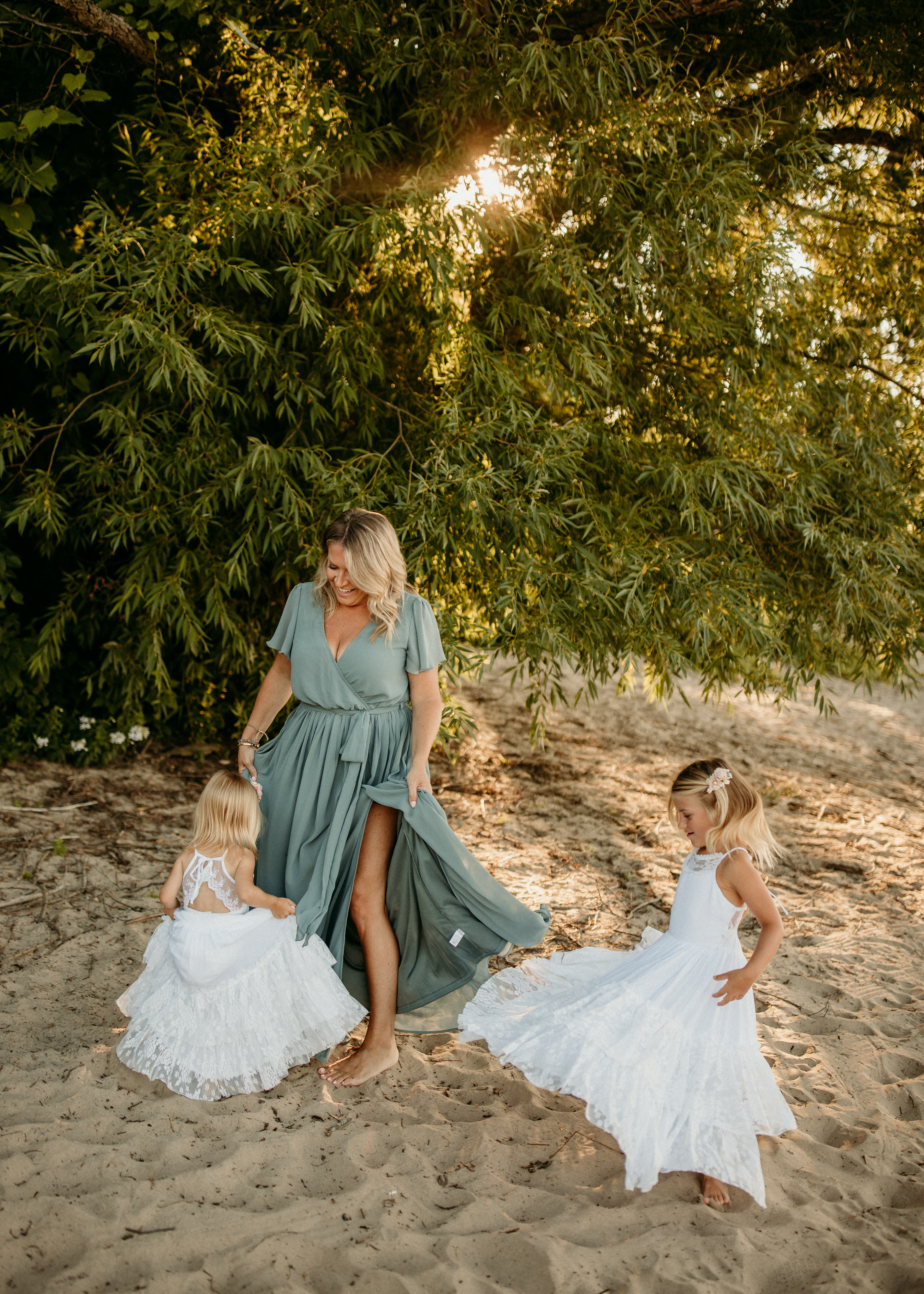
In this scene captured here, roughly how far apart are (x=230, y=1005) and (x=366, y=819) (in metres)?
0.59

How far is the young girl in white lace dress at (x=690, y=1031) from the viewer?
2002mm

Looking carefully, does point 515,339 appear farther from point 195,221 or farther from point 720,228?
point 195,221

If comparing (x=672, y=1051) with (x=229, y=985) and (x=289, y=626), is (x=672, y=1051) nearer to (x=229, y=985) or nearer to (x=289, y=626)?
(x=229, y=985)

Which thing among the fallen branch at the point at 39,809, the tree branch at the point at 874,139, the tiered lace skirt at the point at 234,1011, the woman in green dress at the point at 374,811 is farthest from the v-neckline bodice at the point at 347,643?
the tree branch at the point at 874,139

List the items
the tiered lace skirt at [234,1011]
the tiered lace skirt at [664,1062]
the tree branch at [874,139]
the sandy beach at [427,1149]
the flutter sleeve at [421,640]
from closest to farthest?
the sandy beach at [427,1149]
the tiered lace skirt at [664,1062]
the tiered lace skirt at [234,1011]
the flutter sleeve at [421,640]
the tree branch at [874,139]

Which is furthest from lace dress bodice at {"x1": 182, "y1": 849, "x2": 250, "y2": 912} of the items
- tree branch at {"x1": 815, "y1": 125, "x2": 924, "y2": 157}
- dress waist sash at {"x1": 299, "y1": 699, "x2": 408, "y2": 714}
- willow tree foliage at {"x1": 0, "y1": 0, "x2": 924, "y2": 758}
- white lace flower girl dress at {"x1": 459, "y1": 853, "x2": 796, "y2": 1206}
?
tree branch at {"x1": 815, "y1": 125, "x2": 924, "y2": 157}

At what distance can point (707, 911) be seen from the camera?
2.19 m

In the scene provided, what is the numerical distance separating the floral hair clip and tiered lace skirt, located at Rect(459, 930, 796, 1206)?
386 millimetres

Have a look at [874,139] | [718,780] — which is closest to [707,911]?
[718,780]

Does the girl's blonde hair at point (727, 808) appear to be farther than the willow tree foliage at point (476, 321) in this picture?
No

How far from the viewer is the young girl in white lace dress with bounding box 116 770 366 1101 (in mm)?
2332

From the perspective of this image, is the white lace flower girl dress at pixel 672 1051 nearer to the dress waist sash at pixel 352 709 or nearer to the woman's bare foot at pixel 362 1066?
the woman's bare foot at pixel 362 1066

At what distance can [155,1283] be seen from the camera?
1.74 meters

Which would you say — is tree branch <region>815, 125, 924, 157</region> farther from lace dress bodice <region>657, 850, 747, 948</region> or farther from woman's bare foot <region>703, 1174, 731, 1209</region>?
woman's bare foot <region>703, 1174, 731, 1209</region>
